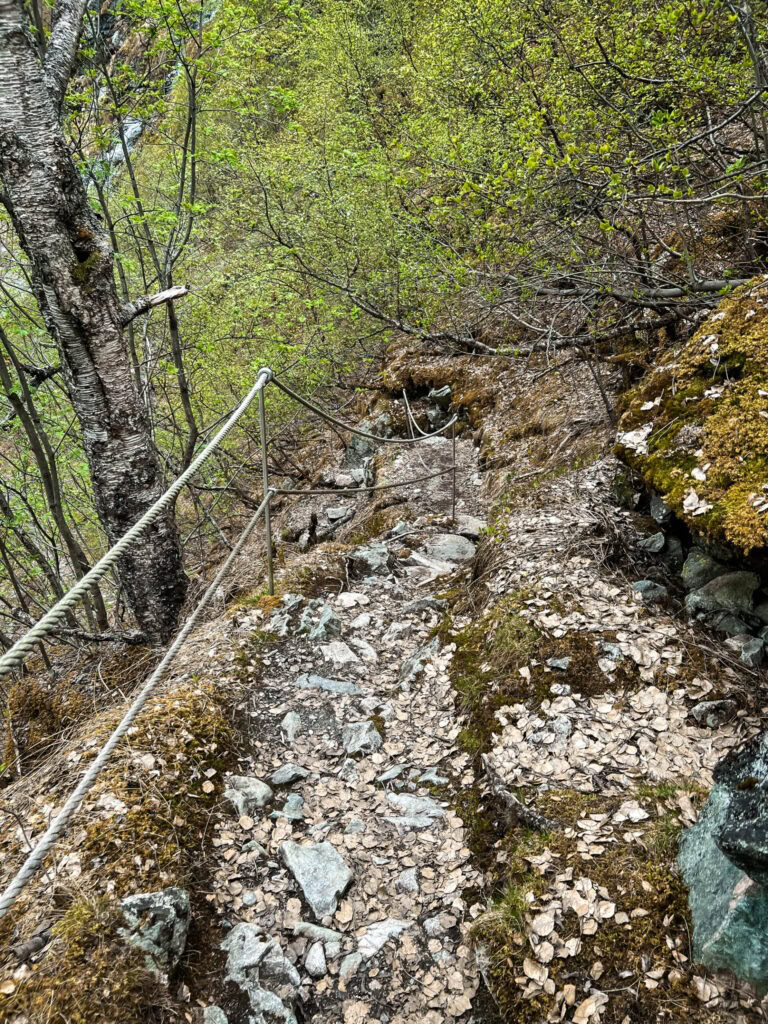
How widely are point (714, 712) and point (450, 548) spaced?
303 centimetres

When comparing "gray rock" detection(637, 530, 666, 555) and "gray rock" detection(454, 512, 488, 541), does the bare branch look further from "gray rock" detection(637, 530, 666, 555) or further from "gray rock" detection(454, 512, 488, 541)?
"gray rock" detection(637, 530, 666, 555)

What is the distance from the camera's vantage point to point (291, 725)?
337cm

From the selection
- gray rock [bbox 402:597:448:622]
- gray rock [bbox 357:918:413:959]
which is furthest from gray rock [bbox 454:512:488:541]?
gray rock [bbox 357:918:413:959]

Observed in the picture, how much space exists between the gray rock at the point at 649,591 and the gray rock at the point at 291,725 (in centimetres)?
219

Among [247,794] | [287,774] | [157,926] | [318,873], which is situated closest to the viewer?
[157,926]

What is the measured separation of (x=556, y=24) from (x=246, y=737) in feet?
28.2

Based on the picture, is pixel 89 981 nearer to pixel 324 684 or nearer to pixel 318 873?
pixel 318 873

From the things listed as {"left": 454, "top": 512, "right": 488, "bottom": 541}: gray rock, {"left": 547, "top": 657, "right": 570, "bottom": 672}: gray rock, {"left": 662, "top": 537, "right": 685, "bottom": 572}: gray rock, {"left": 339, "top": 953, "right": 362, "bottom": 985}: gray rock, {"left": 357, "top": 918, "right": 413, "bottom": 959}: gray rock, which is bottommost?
{"left": 454, "top": 512, "right": 488, "bottom": 541}: gray rock

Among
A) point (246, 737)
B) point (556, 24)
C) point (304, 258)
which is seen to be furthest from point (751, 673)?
point (304, 258)

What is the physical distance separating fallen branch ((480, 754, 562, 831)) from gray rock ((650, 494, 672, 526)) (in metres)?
1.81

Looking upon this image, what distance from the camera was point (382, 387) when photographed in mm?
10211

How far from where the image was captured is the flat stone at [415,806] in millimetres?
2859

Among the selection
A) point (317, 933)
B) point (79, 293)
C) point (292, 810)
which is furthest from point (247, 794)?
point (79, 293)

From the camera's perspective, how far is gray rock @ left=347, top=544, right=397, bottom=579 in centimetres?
518
